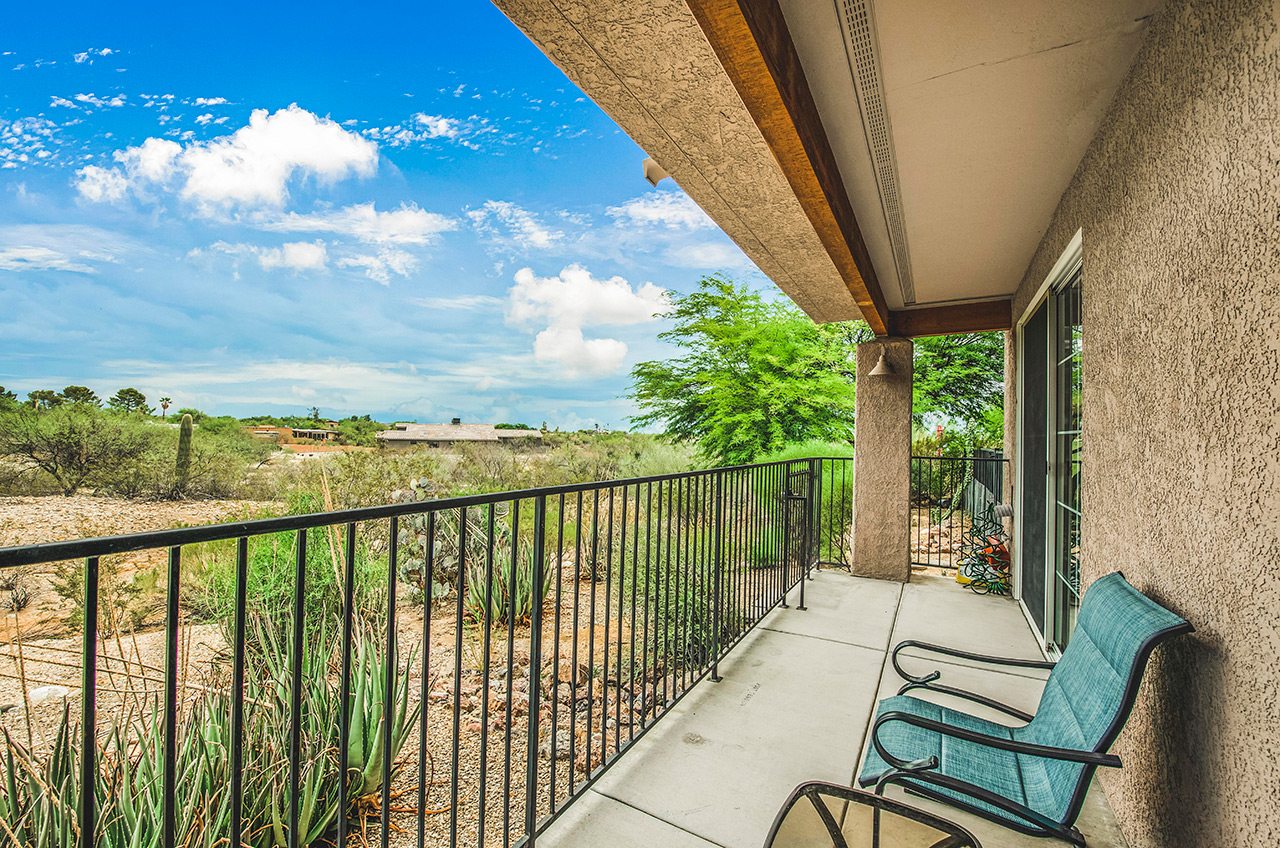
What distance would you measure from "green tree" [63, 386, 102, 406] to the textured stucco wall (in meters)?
11.9

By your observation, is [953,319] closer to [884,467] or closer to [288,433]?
[884,467]

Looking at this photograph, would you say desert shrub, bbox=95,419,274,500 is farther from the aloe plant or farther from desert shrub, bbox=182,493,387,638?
the aloe plant

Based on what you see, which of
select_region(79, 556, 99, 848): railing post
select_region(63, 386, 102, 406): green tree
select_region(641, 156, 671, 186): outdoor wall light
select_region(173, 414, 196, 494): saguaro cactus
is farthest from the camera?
select_region(63, 386, 102, 406): green tree

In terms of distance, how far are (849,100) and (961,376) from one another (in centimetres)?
1014

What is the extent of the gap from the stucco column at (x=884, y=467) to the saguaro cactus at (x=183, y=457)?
30.0ft

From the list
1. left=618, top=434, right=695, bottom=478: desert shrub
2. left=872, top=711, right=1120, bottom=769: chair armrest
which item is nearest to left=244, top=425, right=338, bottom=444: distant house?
left=618, top=434, right=695, bottom=478: desert shrub

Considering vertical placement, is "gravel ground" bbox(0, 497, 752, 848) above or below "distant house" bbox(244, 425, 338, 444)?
below

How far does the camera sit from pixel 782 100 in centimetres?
151

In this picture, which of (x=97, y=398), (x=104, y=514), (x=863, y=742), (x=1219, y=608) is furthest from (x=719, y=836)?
(x=97, y=398)

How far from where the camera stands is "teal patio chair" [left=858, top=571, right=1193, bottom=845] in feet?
4.13

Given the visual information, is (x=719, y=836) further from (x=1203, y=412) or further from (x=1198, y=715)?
(x=1203, y=412)

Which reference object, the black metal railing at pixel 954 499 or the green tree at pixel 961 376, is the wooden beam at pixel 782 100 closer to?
the black metal railing at pixel 954 499

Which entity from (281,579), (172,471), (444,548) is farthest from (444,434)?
(281,579)

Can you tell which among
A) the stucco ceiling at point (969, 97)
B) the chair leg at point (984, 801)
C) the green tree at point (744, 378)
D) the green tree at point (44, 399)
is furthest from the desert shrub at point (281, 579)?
the green tree at point (744, 378)
